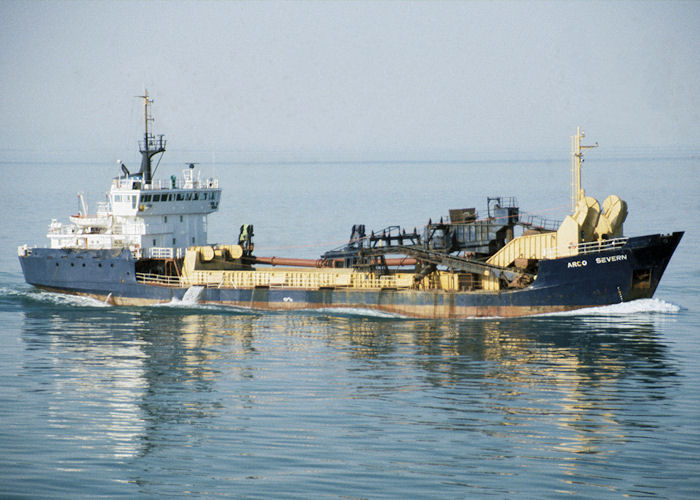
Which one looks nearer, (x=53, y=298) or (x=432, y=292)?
(x=432, y=292)

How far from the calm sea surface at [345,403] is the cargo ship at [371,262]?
1.25 metres

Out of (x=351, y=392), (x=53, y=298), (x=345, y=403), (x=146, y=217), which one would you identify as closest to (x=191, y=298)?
(x=146, y=217)

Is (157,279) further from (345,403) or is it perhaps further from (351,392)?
(345,403)

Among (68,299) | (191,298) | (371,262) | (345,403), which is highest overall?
(371,262)

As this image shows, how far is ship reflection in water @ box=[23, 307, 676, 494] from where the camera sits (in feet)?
87.0

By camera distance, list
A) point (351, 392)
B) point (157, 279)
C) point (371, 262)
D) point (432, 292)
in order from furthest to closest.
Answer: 1. point (157, 279)
2. point (371, 262)
3. point (432, 292)
4. point (351, 392)

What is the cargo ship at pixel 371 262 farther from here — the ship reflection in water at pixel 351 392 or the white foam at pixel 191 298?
the ship reflection in water at pixel 351 392

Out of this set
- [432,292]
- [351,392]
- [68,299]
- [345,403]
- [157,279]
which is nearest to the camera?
[345,403]

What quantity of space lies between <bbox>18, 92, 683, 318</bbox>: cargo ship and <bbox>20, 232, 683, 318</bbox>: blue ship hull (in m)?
0.06

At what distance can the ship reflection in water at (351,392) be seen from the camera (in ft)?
87.0

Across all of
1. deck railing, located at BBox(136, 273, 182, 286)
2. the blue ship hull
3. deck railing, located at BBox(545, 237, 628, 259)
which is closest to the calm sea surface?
the blue ship hull

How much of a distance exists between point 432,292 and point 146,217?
1865 centimetres

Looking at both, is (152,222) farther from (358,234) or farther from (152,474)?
(152,474)

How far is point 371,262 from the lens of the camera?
166 feet
